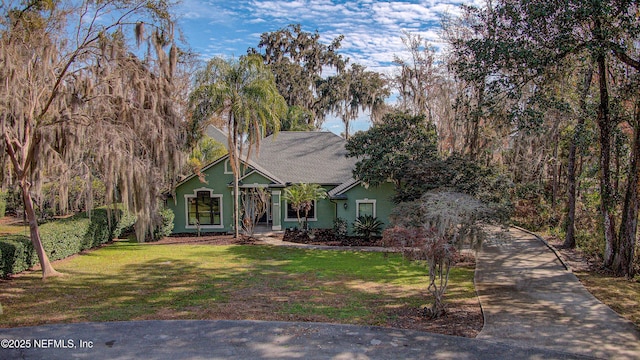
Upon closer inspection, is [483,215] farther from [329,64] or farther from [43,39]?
[329,64]

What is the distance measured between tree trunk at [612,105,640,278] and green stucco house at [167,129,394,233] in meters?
Answer: 8.76

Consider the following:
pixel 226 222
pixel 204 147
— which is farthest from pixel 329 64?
pixel 226 222

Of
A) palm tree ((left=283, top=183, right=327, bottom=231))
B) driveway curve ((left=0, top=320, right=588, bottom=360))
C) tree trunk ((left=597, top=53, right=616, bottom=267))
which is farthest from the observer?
palm tree ((left=283, top=183, right=327, bottom=231))

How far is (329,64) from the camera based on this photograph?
42.2 meters

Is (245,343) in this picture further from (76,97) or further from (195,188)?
(195,188)

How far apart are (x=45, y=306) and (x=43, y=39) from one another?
6.49 metres

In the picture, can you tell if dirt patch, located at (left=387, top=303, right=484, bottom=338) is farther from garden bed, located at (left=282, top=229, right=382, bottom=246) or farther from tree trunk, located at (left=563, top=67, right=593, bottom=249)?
tree trunk, located at (left=563, top=67, right=593, bottom=249)

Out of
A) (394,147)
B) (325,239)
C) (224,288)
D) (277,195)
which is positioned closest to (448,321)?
(224,288)

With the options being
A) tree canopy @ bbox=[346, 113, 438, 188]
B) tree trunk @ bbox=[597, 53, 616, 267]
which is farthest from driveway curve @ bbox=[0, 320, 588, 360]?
tree canopy @ bbox=[346, 113, 438, 188]

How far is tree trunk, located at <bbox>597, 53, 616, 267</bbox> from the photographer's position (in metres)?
12.1

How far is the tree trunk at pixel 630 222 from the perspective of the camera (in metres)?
11.7

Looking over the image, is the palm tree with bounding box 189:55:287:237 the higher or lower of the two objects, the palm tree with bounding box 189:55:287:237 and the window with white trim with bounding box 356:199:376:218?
the higher

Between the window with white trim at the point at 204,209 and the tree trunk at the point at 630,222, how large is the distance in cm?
1655

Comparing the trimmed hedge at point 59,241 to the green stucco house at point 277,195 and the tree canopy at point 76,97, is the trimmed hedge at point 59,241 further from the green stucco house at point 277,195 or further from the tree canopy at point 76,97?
the green stucco house at point 277,195
